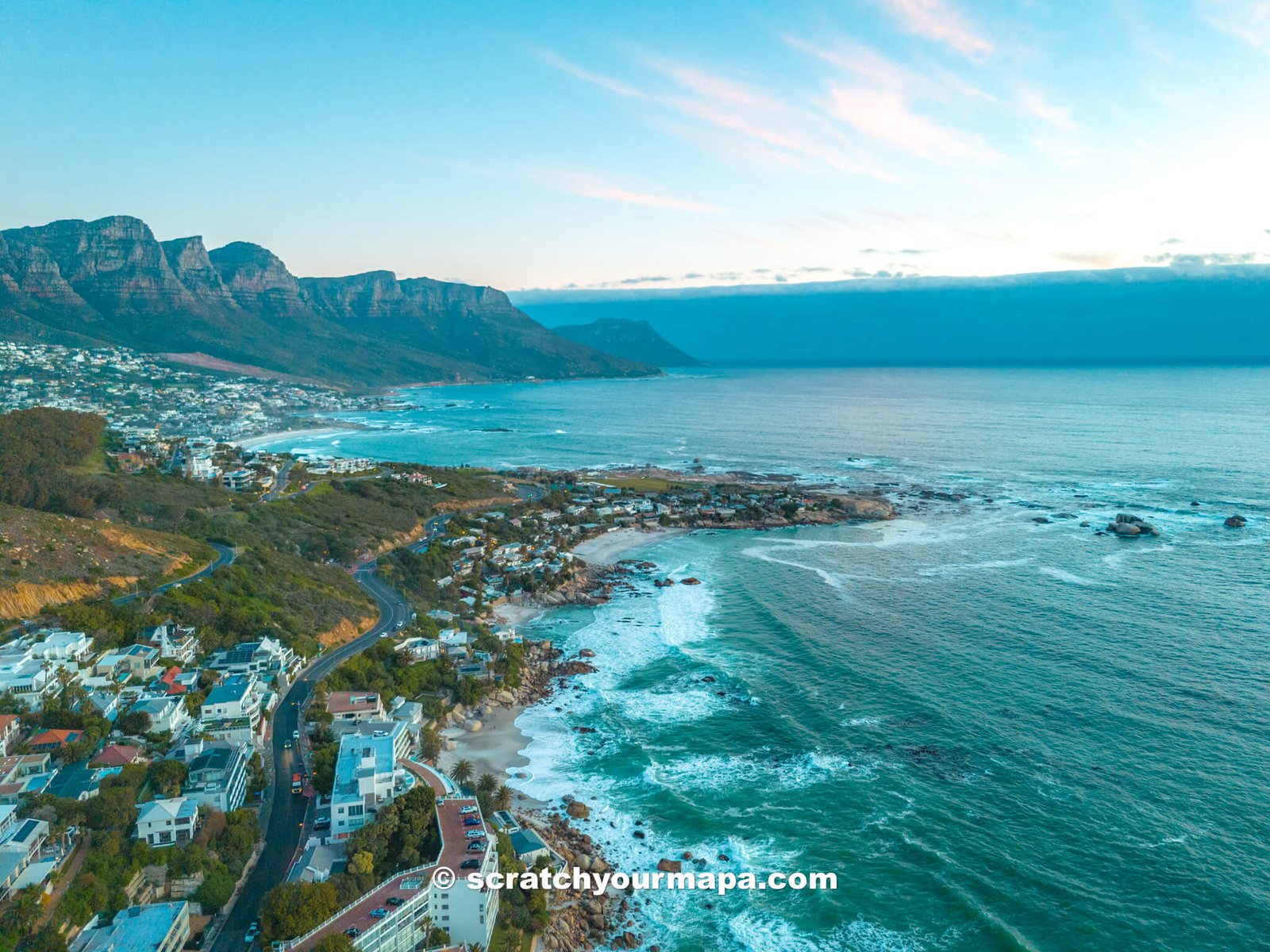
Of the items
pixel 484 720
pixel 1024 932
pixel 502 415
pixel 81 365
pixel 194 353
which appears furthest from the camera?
pixel 194 353

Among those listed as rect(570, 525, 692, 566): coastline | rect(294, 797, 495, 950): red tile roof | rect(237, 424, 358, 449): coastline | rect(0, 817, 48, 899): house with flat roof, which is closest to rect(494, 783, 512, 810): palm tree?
rect(294, 797, 495, 950): red tile roof

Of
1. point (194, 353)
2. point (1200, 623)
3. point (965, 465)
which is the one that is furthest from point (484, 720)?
point (194, 353)

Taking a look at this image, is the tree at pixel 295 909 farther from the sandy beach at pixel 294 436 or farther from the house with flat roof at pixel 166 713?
the sandy beach at pixel 294 436

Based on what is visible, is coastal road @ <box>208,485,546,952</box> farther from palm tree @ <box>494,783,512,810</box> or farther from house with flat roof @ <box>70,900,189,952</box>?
palm tree @ <box>494,783,512,810</box>

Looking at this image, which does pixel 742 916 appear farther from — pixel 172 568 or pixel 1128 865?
pixel 172 568

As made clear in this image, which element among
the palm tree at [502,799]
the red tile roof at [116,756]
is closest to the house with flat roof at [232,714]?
the red tile roof at [116,756]
